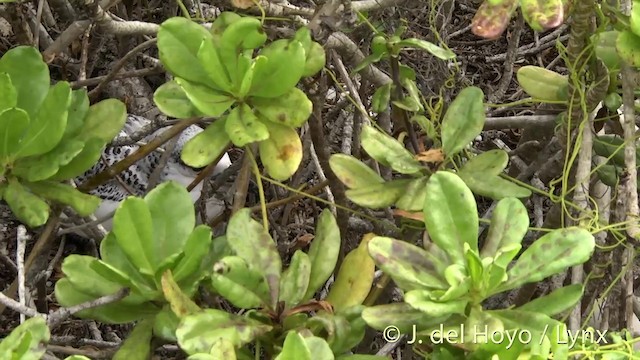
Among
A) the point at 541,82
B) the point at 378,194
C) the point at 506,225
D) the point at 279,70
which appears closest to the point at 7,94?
the point at 279,70

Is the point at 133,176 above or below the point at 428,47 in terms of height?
below

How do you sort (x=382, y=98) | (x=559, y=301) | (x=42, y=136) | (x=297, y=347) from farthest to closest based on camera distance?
(x=382, y=98), (x=42, y=136), (x=559, y=301), (x=297, y=347)

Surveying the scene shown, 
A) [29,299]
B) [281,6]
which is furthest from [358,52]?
[29,299]

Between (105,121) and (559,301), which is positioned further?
(105,121)

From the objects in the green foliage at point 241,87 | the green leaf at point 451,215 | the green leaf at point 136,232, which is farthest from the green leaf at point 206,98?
the green leaf at point 451,215

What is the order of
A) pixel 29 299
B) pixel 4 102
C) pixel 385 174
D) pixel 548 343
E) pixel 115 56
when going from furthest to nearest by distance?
pixel 115 56 < pixel 385 174 < pixel 29 299 < pixel 4 102 < pixel 548 343

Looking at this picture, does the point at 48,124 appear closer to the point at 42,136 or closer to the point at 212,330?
the point at 42,136

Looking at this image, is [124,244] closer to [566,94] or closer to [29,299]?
[29,299]
